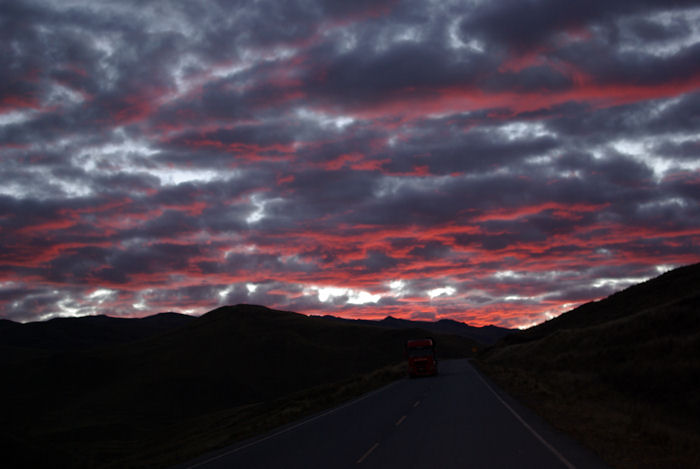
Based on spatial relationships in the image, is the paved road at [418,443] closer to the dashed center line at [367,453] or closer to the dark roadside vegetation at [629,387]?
the dashed center line at [367,453]

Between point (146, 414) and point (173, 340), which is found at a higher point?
point (173, 340)

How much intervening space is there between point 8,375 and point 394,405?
122441 millimetres

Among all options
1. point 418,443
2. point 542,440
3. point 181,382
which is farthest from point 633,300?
point 418,443

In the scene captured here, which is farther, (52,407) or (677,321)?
(52,407)

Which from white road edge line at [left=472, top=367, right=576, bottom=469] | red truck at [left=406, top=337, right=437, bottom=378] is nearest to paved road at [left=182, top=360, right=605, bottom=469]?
white road edge line at [left=472, top=367, right=576, bottom=469]

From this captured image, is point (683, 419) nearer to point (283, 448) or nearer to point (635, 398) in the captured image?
point (635, 398)

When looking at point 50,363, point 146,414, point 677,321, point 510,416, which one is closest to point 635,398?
point 510,416

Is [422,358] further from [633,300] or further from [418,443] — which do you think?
[633,300]

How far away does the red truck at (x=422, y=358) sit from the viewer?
4854 cm

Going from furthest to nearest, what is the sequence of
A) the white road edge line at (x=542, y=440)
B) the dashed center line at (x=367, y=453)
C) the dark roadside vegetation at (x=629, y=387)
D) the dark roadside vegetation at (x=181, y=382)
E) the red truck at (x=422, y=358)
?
the red truck at (x=422, y=358) → the dark roadside vegetation at (x=181, y=382) → the dark roadside vegetation at (x=629, y=387) → the dashed center line at (x=367, y=453) → the white road edge line at (x=542, y=440)

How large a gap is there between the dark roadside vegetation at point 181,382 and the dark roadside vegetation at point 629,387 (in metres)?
13.2

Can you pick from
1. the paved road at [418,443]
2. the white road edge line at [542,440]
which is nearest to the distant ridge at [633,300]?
the white road edge line at [542,440]

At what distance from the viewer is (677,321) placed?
1642 inches

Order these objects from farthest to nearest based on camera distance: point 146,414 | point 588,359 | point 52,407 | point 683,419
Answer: point 52,407 → point 146,414 → point 588,359 → point 683,419
